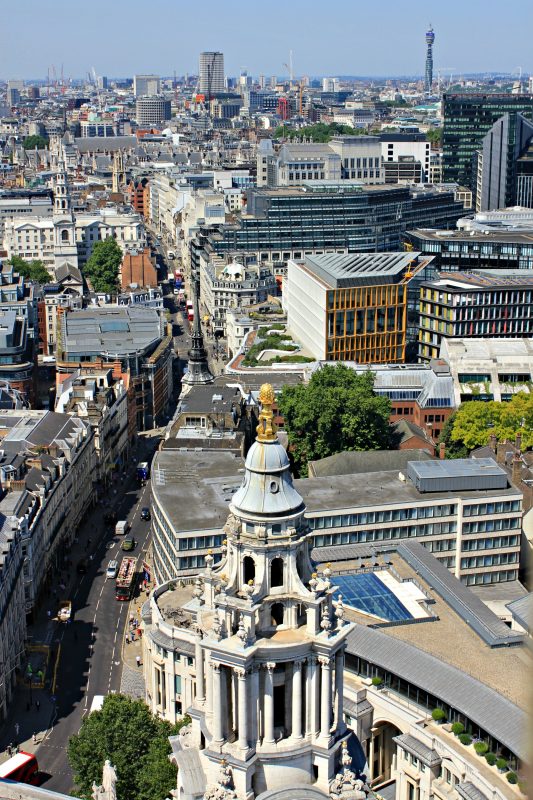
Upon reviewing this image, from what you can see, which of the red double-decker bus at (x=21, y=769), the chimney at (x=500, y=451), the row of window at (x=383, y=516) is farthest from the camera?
the chimney at (x=500, y=451)

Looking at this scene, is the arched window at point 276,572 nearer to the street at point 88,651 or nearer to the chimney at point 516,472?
the street at point 88,651

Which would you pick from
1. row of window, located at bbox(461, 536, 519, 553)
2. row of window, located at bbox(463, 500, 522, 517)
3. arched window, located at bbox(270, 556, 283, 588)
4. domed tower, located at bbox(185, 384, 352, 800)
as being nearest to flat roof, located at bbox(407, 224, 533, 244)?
row of window, located at bbox(463, 500, 522, 517)

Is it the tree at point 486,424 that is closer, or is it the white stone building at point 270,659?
the white stone building at point 270,659

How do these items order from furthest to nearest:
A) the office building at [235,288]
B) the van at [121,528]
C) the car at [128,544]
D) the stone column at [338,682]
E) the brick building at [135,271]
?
the brick building at [135,271] → the office building at [235,288] → the van at [121,528] → the car at [128,544] → the stone column at [338,682]

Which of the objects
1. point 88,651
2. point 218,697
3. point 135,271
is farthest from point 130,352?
point 218,697

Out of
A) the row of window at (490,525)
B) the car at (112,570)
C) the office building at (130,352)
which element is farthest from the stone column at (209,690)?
the office building at (130,352)

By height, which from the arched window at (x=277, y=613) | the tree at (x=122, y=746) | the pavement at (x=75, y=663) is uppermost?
the arched window at (x=277, y=613)

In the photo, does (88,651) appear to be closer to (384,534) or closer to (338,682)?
(384,534)

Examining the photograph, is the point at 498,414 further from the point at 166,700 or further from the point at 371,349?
the point at 166,700

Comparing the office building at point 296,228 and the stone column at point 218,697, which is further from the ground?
the office building at point 296,228
